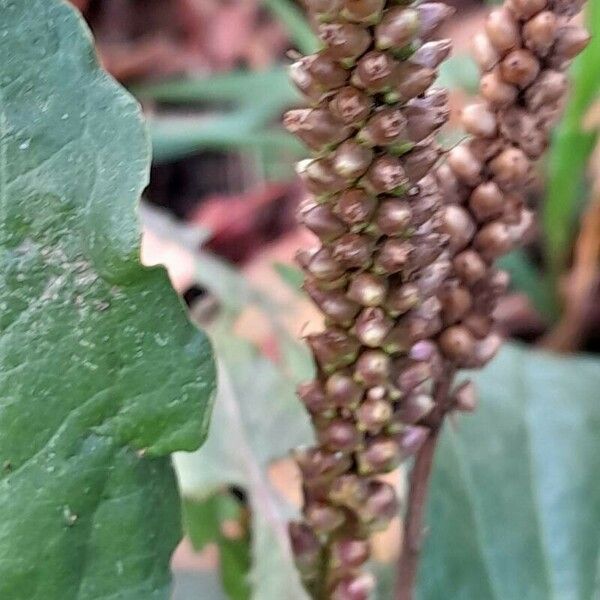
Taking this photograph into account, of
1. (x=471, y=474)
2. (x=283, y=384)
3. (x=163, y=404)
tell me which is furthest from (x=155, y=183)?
(x=163, y=404)

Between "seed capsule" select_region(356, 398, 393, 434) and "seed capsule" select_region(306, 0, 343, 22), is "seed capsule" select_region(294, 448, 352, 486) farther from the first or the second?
"seed capsule" select_region(306, 0, 343, 22)

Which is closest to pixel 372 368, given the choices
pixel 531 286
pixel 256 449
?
pixel 256 449

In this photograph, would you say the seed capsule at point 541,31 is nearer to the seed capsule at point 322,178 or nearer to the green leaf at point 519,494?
the seed capsule at point 322,178

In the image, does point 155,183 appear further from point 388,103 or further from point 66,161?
point 388,103

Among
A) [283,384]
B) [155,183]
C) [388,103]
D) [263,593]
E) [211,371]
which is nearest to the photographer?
[388,103]

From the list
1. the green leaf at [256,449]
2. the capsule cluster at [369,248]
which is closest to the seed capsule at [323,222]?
the capsule cluster at [369,248]

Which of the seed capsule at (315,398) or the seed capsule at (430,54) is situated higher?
the seed capsule at (430,54)

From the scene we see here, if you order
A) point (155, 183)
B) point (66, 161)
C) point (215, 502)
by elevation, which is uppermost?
point (66, 161)

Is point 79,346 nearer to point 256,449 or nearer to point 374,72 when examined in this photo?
point 374,72
